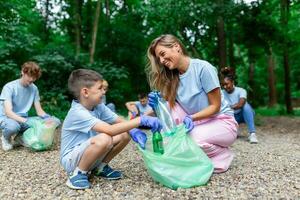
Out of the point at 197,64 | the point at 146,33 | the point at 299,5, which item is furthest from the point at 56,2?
the point at 197,64

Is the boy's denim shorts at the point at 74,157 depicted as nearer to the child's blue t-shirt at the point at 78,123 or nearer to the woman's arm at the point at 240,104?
the child's blue t-shirt at the point at 78,123

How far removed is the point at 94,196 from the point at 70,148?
0.45 meters

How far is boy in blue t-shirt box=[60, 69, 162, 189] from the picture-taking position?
2648 millimetres

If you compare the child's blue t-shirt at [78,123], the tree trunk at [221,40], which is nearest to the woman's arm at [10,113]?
the child's blue t-shirt at [78,123]

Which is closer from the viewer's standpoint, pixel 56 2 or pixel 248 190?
pixel 248 190

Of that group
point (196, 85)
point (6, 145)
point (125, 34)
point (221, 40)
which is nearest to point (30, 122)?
point (6, 145)

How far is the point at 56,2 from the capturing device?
14.1 m

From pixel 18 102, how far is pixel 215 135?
105 inches

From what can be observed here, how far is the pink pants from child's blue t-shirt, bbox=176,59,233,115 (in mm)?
95

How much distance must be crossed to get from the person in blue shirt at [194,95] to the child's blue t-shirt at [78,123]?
39 cm

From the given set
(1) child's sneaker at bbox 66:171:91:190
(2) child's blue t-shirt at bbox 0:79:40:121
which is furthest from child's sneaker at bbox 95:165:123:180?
(2) child's blue t-shirt at bbox 0:79:40:121

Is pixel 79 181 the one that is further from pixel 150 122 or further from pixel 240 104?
pixel 240 104

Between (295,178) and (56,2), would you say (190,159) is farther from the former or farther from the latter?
(56,2)

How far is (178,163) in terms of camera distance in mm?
2684
